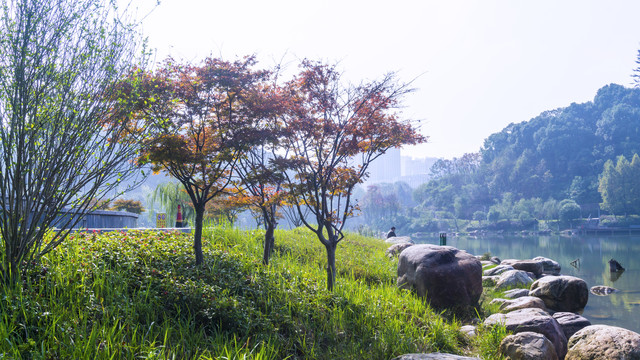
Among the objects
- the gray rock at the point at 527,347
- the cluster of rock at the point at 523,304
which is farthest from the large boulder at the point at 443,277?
the gray rock at the point at 527,347

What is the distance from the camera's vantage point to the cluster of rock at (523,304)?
4465 millimetres

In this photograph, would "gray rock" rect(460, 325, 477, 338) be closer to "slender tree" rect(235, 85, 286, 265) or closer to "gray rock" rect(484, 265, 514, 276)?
"slender tree" rect(235, 85, 286, 265)

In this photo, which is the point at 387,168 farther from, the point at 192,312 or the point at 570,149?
the point at 192,312

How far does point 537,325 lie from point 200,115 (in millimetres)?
5086

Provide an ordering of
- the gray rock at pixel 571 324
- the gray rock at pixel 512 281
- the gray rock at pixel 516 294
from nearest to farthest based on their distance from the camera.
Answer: the gray rock at pixel 571 324, the gray rock at pixel 516 294, the gray rock at pixel 512 281

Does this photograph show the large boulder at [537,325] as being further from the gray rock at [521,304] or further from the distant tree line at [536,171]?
the distant tree line at [536,171]

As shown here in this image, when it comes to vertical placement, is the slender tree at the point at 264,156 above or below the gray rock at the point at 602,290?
above

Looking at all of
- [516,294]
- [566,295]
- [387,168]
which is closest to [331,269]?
[516,294]

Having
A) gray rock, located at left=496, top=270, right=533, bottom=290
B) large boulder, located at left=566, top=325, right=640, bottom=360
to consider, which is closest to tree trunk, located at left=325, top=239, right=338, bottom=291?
large boulder, located at left=566, top=325, right=640, bottom=360

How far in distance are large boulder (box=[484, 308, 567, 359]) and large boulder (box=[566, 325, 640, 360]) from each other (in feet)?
0.80

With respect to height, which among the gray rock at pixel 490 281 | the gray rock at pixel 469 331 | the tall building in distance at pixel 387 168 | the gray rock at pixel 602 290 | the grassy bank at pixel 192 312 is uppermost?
the tall building in distance at pixel 387 168

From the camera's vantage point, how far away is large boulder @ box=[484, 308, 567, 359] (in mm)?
5066

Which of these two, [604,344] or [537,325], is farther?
[537,325]

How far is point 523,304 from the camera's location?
6.56 metres
